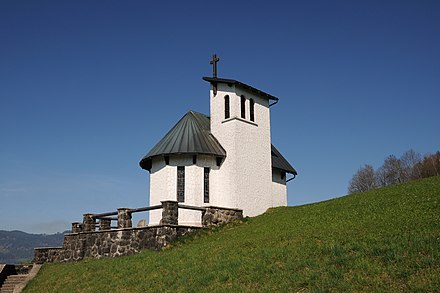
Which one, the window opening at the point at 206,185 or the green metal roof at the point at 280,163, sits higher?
the green metal roof at the point at 280,163

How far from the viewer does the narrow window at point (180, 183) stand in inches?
1072

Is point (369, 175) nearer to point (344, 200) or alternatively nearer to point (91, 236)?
point (344, 200)

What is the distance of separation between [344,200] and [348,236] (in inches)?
381

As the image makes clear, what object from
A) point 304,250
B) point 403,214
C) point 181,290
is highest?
point 403,214

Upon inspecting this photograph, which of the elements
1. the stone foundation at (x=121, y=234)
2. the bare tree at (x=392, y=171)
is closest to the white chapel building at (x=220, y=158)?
the stone foundation at (x=121, y=234)

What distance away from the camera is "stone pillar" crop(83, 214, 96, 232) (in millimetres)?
25891

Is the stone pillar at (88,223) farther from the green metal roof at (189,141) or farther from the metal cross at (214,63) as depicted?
the metal cross at (214,63)

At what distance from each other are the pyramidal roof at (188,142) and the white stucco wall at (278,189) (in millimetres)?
5054

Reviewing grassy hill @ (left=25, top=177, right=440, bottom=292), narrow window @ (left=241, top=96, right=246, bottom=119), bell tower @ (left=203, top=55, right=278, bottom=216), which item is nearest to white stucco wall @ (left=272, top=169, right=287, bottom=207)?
bell tower @ (left=203, top=55, right=278, bottom=216)

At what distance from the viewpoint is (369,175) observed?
74.8 meters

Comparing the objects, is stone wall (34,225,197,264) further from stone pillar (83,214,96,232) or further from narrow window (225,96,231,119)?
narrow window (225,96,231,119)

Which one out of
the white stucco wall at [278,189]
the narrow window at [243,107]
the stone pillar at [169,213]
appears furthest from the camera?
the white stucco wall at [278,189]

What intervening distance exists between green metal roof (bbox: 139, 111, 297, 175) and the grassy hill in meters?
5.47

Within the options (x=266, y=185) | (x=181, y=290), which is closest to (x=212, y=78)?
(x=266, y=185)
